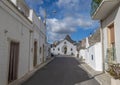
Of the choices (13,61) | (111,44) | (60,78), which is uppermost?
(111,44)

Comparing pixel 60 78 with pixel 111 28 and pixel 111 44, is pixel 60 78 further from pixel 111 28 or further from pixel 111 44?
pixel 111 28

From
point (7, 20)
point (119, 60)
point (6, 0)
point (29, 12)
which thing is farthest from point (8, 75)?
point (29, 12)

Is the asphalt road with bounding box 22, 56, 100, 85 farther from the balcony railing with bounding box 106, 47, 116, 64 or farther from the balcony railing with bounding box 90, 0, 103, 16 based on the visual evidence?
the balcony railing with bounding box 90, 0, 103, 16

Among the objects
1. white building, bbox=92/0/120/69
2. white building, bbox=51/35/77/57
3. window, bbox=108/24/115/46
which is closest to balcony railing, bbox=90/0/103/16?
white building, bbox=92/0/120/69

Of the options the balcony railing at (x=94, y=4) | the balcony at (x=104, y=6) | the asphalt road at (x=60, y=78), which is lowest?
the asphalt road at (x=60, y=78)

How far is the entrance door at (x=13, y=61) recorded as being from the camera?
10464mm

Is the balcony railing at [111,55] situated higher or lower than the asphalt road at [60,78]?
higher

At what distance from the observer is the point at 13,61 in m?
11.0

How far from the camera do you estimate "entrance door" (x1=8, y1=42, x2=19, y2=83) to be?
10.5 meters

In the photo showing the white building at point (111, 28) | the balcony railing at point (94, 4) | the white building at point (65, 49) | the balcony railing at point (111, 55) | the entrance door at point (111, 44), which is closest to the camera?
the white building at point (111, 28)

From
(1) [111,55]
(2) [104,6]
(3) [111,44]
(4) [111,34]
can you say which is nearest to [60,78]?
(1) [111,55]

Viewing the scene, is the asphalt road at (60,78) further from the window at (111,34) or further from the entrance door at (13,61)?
the window at (111,34)

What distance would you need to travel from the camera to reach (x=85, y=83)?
10562 mm

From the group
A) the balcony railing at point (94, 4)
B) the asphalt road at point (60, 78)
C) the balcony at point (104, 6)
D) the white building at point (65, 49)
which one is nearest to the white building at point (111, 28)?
the balcony at point (104, 6)
